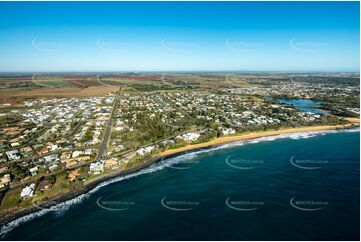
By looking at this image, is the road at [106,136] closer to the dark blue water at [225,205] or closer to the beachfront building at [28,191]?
the dark blue water at [225,205]

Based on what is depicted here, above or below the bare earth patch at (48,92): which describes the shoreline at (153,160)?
below

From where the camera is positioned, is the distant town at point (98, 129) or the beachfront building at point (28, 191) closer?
the beachfront building at point (28, 191)

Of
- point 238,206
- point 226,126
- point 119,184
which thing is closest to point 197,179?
point 238,206

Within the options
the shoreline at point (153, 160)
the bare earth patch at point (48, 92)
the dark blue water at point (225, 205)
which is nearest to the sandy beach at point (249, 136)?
the shoreline at point (153, 160)

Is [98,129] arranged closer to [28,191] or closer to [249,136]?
[28,191]

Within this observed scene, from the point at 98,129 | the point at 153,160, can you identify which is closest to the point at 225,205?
the point at 153,160

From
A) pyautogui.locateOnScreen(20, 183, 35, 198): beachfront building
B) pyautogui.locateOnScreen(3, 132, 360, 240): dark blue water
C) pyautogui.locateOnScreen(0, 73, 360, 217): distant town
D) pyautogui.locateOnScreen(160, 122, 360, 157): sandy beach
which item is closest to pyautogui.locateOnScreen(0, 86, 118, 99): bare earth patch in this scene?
pyautogui.locateOnScreen(0, 73, 360, 217): distant town

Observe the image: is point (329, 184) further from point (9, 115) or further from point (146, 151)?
point (9, 115)

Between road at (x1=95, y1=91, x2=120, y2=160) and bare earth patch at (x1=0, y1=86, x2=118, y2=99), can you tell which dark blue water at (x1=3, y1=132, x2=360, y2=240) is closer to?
road at (x1=95, y1=91, x2=120, y2=160)
